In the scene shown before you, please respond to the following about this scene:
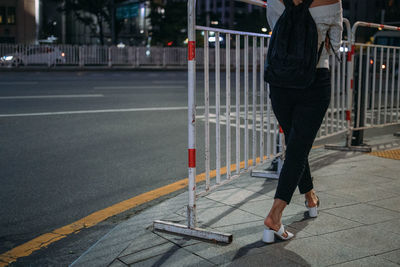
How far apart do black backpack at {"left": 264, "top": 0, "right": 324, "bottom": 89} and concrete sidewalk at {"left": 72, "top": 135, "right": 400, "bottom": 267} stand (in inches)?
40.6

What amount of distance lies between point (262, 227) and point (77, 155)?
3.57 meters

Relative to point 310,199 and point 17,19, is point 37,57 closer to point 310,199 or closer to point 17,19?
point 17,19

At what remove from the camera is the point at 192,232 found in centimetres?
338

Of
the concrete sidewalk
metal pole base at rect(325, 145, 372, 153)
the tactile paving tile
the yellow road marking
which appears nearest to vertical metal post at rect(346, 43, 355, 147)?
metal pole base at rect(325, 145, 372, 153)

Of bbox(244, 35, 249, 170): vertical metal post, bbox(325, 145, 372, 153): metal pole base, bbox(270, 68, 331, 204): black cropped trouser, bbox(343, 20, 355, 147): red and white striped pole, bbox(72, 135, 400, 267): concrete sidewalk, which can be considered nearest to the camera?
bbox(72, 135, 400, 267): concrete sidewalk

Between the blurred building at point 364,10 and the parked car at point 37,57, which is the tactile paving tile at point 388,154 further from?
the parked car at point 37,57

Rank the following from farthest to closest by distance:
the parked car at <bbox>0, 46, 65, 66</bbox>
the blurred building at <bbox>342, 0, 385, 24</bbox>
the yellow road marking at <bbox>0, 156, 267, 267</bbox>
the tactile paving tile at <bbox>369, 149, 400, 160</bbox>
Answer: the parked car at <bbox>0, 46, 65, 66</bbox>, the blurred building at <bbox>342, 0, 385, 24</bbox>, the tactile paving tile at <bbox>369, 149, 400, 160</bbox>, the yellow road marking at <bbox>0, 156, 267, 267</bbox>

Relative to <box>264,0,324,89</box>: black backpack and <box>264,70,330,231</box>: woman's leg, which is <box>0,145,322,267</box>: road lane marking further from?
<box>264,0,324,89</box>: black backpack

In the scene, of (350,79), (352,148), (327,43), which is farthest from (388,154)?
(327,43)

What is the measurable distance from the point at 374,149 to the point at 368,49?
133 centimetres

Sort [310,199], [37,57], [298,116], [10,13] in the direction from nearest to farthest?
1. [298,116]
2. [310,199]
3. [37,57]
4. [10,13]

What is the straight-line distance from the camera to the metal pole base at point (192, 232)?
324cm

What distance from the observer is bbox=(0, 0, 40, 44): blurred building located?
43875 mm

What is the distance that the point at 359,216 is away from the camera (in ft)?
12.6
